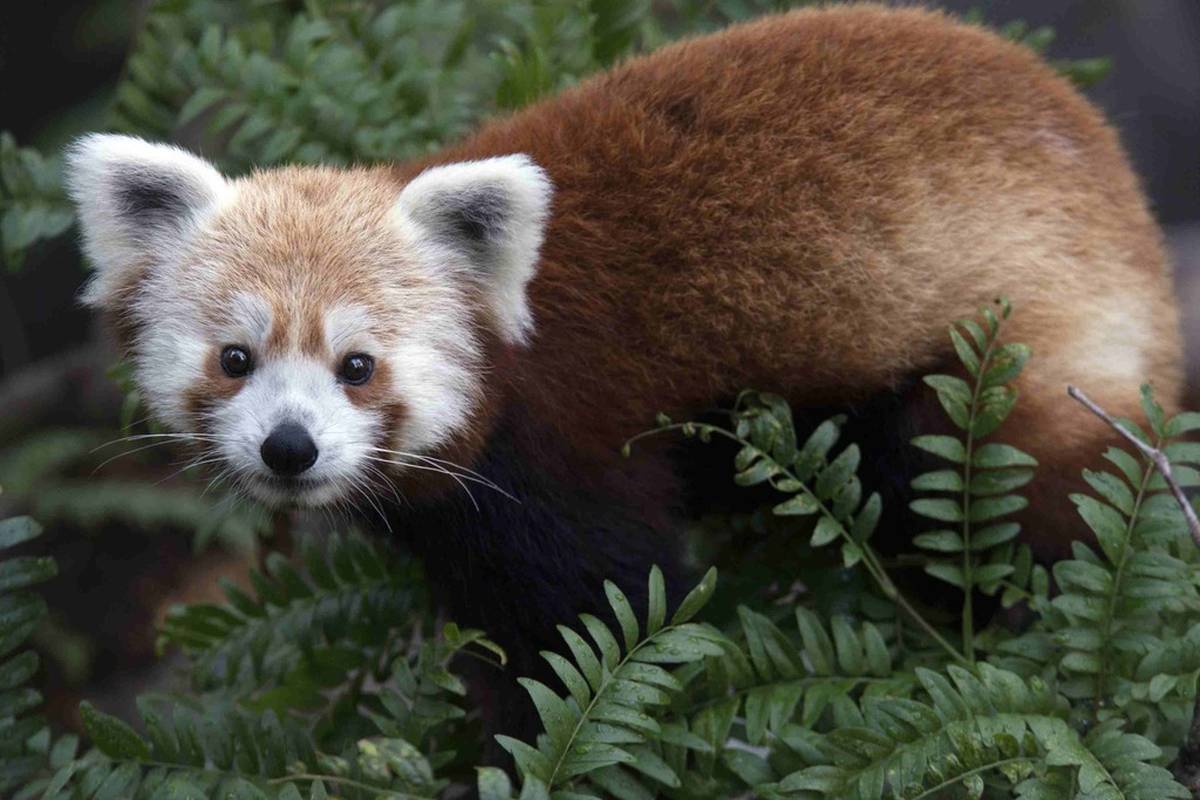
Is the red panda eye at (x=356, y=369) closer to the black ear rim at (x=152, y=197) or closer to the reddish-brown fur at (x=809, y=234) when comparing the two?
the reddish-brown fur at (x=809, y=234)

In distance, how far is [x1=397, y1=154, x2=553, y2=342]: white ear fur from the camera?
9.02ft

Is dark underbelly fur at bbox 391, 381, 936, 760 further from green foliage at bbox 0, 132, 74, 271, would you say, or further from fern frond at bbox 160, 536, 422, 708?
green foliage at bbox 0, 132, 74, 271

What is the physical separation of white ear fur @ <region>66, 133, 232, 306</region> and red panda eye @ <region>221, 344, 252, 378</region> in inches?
12.2

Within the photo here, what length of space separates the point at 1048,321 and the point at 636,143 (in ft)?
3.50

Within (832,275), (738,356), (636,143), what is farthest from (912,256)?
(636,143)

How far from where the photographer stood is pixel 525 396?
2.97 metres

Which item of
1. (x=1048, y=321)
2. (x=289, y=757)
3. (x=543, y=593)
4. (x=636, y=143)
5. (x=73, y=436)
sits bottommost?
(x=73, y=436)

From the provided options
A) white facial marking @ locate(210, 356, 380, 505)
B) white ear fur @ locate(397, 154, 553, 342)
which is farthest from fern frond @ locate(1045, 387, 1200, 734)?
white facial marking @ locate(210, 356, 380, 505)

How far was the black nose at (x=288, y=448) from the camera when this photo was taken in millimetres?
2564

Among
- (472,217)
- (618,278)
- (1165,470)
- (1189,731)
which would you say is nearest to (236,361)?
(472,217)

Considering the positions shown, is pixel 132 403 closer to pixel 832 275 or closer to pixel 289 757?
pixel 289 757

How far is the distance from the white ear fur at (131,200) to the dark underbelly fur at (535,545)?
776 mm

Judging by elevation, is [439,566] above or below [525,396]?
below

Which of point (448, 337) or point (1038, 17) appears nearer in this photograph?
point (448, 337)
